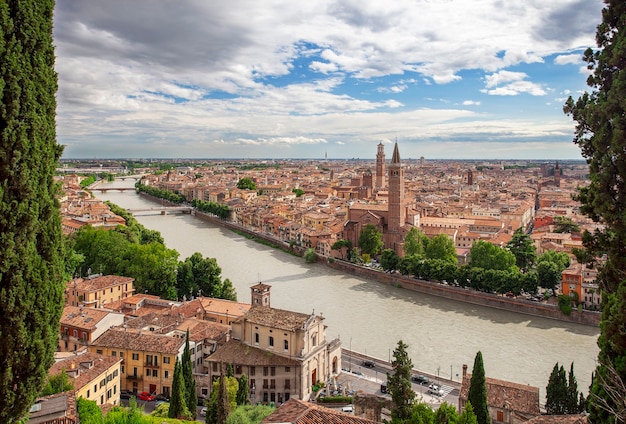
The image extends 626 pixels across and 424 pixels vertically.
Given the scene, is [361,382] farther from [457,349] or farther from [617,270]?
[617,270]

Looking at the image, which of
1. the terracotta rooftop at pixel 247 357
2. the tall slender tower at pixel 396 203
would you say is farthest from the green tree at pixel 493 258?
the terracotta rooftop at pixel 247 357

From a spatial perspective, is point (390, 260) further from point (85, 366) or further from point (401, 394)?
point (401, 394)

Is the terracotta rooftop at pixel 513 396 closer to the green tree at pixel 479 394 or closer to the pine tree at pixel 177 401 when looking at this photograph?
the green tree at pixel 479 394

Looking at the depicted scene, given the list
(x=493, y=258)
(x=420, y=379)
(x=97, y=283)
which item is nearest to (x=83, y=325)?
(x=97, y=283)

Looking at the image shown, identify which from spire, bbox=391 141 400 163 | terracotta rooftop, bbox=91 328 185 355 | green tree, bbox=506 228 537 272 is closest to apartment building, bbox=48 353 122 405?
terracotta rooftop, bbox=91 328 185 355

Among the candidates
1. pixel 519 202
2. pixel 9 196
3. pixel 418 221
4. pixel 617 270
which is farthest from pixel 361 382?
pixel 519 202

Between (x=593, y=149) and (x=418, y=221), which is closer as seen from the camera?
(x=593, y=149)

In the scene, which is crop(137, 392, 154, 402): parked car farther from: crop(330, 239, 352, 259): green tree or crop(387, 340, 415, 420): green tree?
crop(330, 239, 352, 259): green tree
